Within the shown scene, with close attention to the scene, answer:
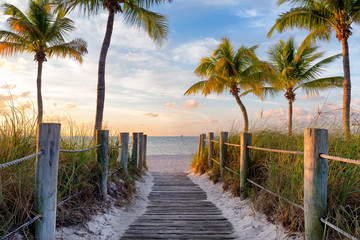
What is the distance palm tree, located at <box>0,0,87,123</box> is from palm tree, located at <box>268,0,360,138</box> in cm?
1147

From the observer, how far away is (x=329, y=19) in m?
13.0

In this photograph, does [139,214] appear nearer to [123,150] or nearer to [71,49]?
[123,150]

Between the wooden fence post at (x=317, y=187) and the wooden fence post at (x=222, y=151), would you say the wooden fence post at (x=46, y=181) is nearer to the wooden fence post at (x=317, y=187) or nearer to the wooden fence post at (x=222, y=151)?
the wooden fence post at (x=317, y=187)

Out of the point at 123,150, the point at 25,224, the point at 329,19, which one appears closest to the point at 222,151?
the point at 123,150

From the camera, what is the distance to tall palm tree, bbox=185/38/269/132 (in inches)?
620

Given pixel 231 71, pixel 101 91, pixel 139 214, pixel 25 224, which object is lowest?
pixel 139 214

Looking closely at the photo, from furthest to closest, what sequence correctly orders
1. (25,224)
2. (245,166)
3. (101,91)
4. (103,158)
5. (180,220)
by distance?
1. (101,91)
2. (245,166)
3. (103,158)
4. (180,220)
5. (25,224)

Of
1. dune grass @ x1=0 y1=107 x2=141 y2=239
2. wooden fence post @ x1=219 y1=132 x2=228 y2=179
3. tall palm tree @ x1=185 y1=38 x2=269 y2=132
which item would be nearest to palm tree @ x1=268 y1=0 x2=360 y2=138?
tall palm tree @ x1=185 y1=38 x2=269 y2=132

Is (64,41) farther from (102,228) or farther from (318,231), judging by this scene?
(318,231)

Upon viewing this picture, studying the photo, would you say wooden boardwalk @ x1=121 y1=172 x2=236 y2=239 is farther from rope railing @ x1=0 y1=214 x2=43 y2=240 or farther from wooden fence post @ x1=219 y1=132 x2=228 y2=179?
rope railing @ x1=0 y1=214 x2=43 y2=240

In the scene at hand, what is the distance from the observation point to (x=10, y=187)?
2629 millimetres

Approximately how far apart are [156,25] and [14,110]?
7.35 meters

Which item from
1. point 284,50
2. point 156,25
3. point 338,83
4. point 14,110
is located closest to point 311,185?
point 14,110

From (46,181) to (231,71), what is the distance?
583 inches
